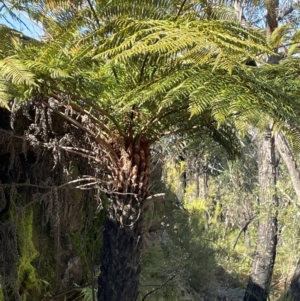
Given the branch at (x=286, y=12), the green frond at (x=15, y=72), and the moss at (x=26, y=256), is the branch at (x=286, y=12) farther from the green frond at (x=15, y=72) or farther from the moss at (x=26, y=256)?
the green frond at (x=15, y=72)

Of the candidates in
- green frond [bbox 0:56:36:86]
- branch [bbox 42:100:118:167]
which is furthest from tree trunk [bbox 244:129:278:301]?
green frond [bbox 0:56:36:86]

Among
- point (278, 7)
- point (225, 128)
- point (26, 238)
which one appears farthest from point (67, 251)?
point (278, 7)

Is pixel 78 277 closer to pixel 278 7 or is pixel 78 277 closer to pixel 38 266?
pixel 38 266

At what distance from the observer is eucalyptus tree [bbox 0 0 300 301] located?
2.07m

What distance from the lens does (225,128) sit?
335 centimetres

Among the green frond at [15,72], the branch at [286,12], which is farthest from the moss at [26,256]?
the branch at [286,12]

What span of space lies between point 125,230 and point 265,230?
439 cm

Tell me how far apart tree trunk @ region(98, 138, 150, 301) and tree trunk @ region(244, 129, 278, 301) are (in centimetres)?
393

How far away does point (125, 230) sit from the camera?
2.82 m

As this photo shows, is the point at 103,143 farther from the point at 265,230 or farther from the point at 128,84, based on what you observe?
the point at 265,230

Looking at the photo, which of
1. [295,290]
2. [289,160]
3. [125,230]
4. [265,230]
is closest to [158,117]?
[125,230]

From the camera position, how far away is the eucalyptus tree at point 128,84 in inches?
81.4

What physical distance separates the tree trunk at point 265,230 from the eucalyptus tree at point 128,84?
3.80 metres

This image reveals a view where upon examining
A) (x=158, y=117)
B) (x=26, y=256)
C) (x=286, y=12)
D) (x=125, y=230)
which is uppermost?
(x=286, y=12)
